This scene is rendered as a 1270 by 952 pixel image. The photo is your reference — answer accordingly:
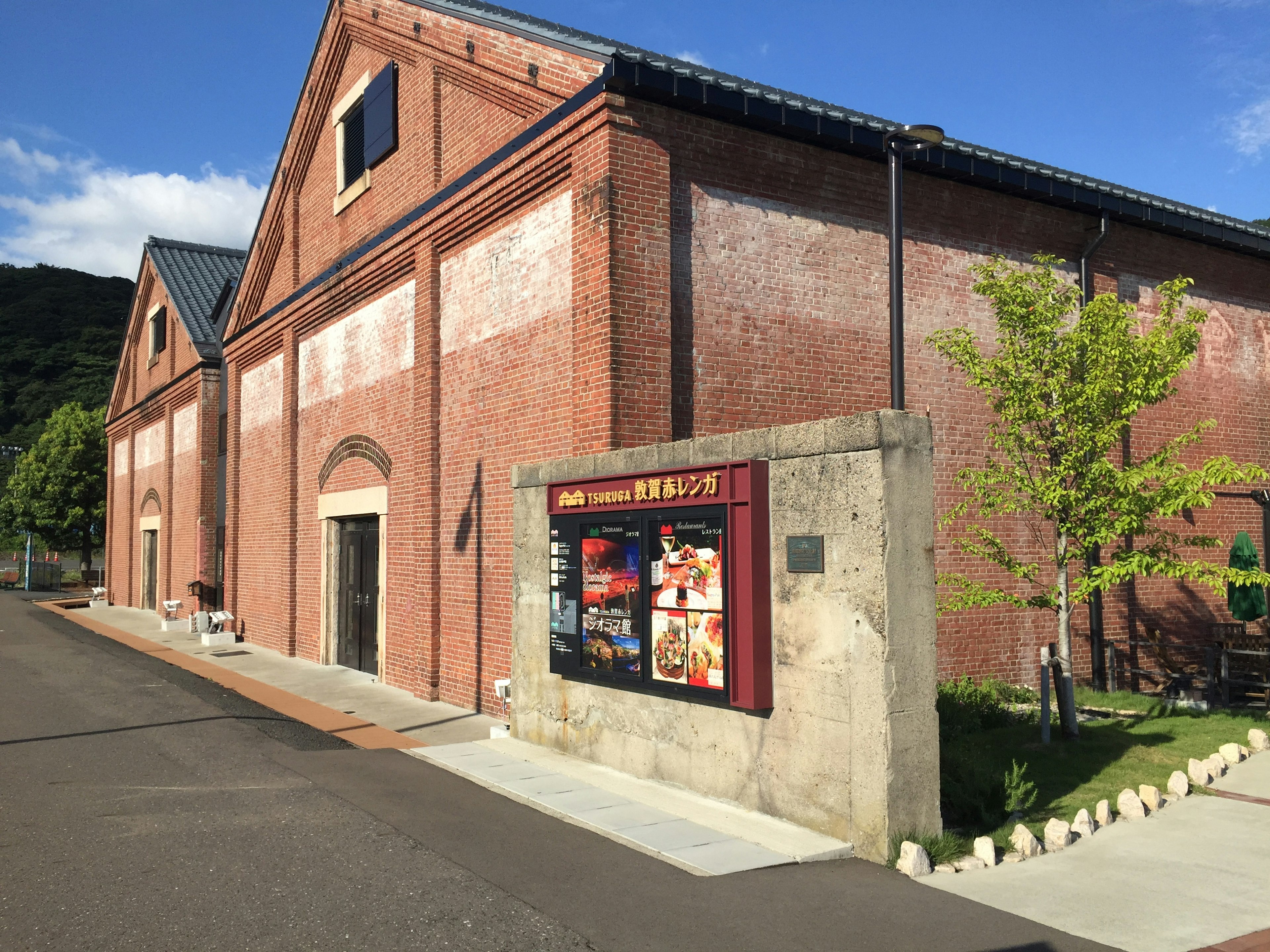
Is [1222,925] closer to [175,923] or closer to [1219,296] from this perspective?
[175,923]

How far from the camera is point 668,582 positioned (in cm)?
871

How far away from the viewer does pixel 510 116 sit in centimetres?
1352

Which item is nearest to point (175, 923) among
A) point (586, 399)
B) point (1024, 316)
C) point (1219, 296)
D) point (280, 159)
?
point (586, 399)

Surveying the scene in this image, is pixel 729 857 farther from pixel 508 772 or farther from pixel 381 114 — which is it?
pixel 381 114

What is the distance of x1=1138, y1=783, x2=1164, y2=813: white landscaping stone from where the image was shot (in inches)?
310

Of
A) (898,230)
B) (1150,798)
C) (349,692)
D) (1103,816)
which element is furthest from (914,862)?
(349,692)

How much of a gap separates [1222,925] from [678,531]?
4.66m

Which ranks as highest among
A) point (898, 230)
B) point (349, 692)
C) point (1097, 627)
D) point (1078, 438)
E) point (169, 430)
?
point (169, 430)

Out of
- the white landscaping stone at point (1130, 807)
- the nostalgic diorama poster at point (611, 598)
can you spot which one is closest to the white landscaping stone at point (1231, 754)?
the white landscaping stone at point (1130, 807)

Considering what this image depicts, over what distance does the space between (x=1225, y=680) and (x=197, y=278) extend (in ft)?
100

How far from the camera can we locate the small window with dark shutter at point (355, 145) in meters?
18.1

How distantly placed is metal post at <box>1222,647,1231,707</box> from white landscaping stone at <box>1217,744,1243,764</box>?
3736 mm

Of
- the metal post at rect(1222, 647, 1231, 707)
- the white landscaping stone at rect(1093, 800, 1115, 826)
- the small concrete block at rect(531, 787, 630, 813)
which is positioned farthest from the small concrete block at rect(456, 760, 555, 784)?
the metal post at rect(1222, 647, 1231, 707)

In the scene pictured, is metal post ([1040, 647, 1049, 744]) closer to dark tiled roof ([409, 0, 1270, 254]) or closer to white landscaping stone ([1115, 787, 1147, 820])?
white landscaping stone ([1115, 787, 1147, 820])
